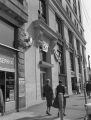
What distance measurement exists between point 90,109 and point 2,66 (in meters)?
7.06

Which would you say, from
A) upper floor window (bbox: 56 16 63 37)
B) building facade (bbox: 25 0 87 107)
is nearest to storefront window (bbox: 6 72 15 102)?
building facade (bbox: 25 0 87 107)

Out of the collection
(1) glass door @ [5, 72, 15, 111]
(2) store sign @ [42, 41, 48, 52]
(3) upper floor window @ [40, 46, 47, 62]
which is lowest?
(1) glass door @ [5, 72, 15, 111]

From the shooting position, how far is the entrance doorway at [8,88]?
11148mm

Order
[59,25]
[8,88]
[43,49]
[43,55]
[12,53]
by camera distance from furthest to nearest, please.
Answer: [59,25]
[43,55]
[43,49]
[12,53]
[8,88]

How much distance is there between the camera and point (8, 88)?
38.0ft

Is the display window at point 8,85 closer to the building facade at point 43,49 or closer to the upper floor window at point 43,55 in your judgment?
the building facade at point 43,49

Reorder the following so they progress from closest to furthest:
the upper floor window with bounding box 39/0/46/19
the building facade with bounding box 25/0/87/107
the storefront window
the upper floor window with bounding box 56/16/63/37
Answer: the storefront window → the building facade with bounding box 25/0/87/107 → the upper floor window with bounding box 39/0/46/19 → the upper floor window with bounding box 56/16/63/37

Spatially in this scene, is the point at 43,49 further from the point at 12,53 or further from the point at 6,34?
the point at 6,34

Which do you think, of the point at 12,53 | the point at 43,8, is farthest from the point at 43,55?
the point at 12,53

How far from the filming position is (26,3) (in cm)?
1447

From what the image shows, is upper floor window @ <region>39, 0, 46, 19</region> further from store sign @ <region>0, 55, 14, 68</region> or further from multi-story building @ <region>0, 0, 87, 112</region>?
store sign @ <region>0, 55, 14, 68</region>

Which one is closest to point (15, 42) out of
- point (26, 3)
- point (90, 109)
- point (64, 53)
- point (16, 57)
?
point (16, 57)

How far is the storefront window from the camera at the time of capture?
37.8ft

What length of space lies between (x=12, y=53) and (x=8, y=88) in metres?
2.07
